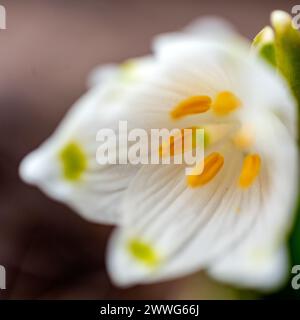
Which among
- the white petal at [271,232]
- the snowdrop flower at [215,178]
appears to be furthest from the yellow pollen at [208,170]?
the white petal at [271,232]

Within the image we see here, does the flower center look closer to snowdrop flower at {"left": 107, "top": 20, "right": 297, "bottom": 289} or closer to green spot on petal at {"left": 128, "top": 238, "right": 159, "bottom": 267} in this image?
snowdrop flower at {"left": 107, "top": 20, "right": 297, "bottom": 289}

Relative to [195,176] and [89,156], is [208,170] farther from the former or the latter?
[89,156]

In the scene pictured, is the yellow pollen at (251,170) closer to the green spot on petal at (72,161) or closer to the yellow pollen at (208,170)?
the yellow pollen at (208,170)

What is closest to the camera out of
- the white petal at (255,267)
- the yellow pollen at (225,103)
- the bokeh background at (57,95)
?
the white petal at (255,267)

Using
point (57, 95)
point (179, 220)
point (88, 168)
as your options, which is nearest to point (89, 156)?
point (88, 168)

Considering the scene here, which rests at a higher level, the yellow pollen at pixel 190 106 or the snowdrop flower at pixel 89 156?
the yellow pollen at pixel 190 106

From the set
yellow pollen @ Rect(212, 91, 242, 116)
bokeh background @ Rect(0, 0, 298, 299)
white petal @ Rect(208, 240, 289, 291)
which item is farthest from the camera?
bokeh background @ Rect(0, 0, 298, 299)

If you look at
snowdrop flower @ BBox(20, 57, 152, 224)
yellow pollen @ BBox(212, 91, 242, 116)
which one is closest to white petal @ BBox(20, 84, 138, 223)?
snowdrop flower @ BBox(20, 57, 152, 224)
